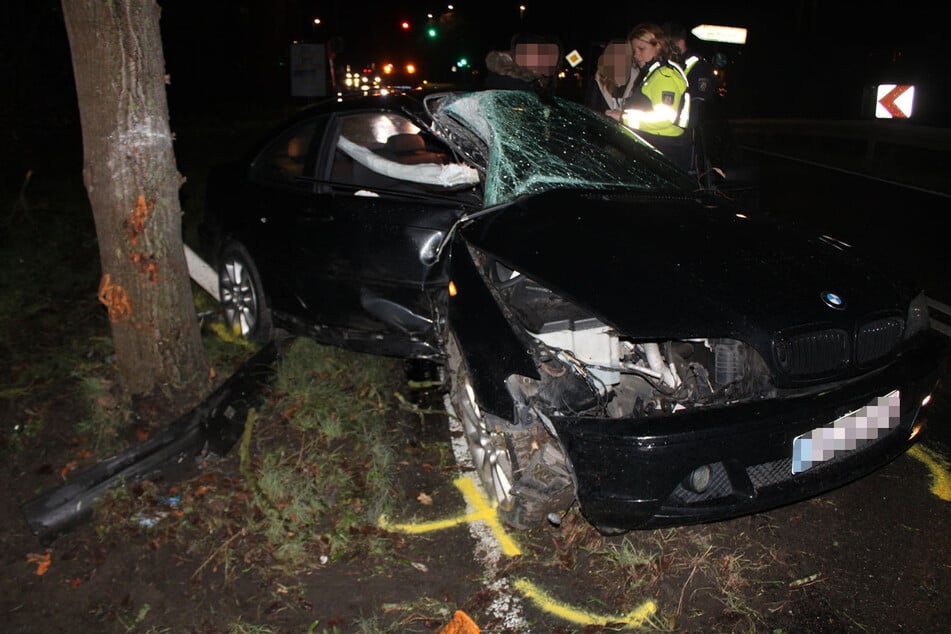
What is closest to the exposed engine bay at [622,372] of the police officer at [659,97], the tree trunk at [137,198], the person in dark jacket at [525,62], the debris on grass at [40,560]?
the tree trunk at [137,198]

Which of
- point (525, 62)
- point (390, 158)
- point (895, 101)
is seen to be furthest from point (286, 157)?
point (895, 101)

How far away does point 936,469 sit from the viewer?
362 cm

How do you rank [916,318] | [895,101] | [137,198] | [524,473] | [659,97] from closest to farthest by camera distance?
[524,473] < [916,318] < [137,198] < [659,97] < [895,101]

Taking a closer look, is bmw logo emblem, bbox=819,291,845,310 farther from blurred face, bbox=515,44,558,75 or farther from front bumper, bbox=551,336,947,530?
blurred face, bbox=515,44,558,75

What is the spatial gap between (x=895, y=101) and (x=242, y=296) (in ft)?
36.8

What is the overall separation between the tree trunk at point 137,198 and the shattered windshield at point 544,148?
143 cm

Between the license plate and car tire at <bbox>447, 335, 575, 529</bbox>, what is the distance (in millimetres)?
846

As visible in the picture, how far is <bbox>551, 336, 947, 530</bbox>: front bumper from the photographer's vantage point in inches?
100

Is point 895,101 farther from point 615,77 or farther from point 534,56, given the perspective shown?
point 534,56

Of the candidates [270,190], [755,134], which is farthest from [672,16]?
[270,190]

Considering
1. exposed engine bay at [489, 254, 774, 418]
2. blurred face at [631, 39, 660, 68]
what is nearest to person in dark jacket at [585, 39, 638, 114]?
blurred face at [631, 39, 660, 68]

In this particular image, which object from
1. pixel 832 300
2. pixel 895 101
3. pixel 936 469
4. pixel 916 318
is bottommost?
pixel 936 469

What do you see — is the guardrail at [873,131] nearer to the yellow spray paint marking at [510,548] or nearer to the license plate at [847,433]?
the license plate at [847,433]

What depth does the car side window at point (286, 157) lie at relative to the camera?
473 cm
